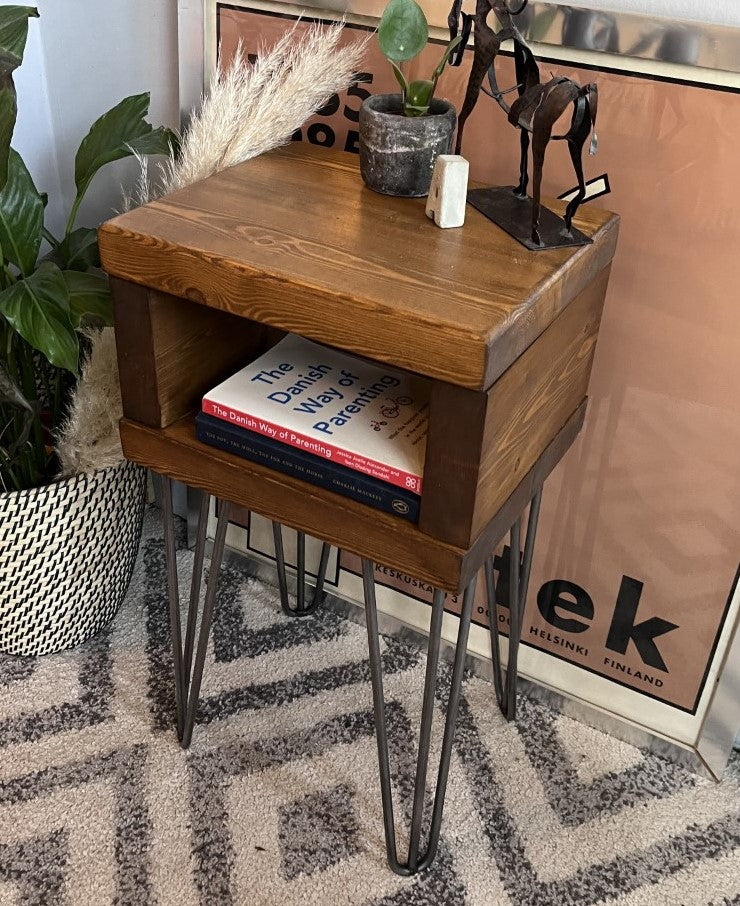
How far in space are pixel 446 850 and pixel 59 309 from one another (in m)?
0.79

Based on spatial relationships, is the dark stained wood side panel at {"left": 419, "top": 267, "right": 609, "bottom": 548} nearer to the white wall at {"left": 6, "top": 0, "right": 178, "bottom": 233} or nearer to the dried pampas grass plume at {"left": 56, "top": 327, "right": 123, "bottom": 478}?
the dried pampas grass plume at {"left": 56, "top": 327, "right": 123, "bottom": 478}

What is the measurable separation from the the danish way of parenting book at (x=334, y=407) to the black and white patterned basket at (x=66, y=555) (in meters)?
0.38

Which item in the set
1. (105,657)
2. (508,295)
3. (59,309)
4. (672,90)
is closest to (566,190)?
(672,90)

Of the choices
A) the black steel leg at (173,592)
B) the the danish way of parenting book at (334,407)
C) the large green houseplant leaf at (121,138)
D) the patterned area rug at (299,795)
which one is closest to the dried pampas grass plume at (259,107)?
the large green houseplant leaf at (121,138)

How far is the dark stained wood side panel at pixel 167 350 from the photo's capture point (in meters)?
0.91

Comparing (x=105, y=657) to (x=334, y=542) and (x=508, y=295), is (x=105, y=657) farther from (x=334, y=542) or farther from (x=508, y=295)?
(x=508, y=295)

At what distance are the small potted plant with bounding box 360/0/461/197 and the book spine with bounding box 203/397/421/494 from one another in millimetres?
276

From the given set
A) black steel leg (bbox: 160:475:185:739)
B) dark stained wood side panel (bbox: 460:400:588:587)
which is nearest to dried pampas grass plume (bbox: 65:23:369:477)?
black steel leg (bbox: 160:475:185:739)

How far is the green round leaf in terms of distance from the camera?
35.5 inches

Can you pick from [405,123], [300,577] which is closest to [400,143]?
[405,123]

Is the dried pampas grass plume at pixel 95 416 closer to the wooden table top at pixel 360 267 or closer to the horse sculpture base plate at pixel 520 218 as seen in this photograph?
the wooden table top at pixel 360 267

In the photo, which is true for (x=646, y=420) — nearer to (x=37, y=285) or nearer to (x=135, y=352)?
(x=135, y=352)

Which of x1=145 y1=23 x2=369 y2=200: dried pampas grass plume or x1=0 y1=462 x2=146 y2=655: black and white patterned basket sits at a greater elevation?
x1=145 y1=23 x2=369 y2=200: dried pampas grass plume

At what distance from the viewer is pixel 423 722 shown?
1.00 meters
